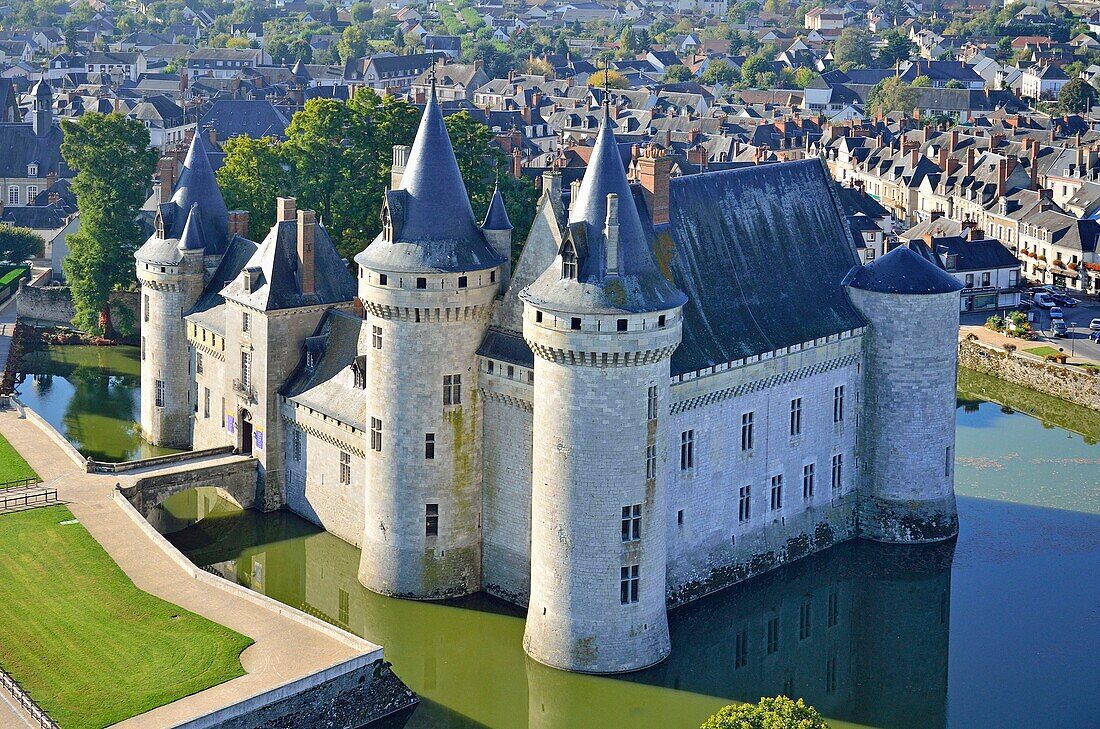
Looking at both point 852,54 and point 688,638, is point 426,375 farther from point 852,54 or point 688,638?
point 852,54

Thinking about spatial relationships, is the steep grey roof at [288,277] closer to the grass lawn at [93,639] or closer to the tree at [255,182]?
the grass lawn at [93,639]

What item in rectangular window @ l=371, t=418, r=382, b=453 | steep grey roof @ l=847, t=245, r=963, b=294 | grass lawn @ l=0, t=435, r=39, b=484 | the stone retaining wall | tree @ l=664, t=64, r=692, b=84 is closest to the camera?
rectangular window @ l=371, t=418, r=382, b=453

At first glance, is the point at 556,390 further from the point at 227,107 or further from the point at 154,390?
the point at 227,107

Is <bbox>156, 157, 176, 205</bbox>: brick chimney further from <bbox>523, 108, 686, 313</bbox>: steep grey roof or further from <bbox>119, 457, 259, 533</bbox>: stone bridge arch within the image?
<bbox>523, 108, 686, 313</bbox>: steep grey roof

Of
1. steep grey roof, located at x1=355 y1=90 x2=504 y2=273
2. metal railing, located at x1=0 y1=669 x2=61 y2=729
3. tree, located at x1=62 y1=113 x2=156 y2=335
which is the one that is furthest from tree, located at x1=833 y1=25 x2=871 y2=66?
metal railing, located at x1=0 y1=669 x2=61 y2=729

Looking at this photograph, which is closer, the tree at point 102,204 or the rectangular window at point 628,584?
the rectangular window at point 628,584

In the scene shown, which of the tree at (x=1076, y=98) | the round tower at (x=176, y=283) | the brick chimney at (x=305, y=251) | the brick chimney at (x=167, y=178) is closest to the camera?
the brick chimney at (x=305, y=251)

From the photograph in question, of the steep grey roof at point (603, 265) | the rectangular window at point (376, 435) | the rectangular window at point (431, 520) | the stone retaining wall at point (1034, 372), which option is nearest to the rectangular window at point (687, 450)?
the steep grey roof at point (603, 265)
